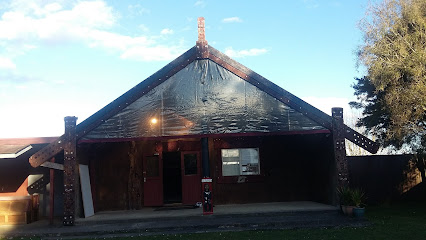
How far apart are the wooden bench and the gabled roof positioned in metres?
2.18

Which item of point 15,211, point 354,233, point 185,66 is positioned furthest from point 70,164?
point 354,233

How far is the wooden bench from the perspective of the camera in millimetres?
11250

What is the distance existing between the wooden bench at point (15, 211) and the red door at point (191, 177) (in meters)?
5.19

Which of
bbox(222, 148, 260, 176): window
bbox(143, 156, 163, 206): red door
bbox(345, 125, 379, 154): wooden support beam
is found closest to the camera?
bbox(345, 125, 379, 154): wooden support beam

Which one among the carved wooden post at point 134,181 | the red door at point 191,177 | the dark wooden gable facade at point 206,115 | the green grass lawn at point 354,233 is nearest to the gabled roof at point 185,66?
the dark wooden gable facade at point 206,115

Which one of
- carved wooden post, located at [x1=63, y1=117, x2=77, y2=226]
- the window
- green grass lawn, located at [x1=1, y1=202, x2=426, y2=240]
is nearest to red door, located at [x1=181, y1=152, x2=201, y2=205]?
the window

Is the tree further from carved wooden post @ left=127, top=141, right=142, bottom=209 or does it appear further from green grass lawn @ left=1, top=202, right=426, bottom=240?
carved wooden post @ left=127, top=141, right=142, bottom=209

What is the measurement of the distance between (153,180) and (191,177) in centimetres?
142

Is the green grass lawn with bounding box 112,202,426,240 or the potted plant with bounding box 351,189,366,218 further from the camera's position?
the potted plant with bounding box 351,189,366,218

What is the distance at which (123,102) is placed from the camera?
35.6 ft

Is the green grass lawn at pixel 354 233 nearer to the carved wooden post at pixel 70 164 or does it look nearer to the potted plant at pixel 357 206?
the potted plant at pixel 357 206

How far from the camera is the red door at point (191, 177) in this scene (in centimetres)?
1333

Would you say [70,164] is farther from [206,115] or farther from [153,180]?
[206,115]

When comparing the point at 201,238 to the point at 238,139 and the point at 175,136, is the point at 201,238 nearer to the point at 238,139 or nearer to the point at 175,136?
the point at 175,136
